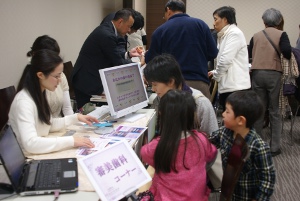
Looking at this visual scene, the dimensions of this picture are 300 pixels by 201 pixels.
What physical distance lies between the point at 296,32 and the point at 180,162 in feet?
16.3

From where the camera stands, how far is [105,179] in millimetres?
1242

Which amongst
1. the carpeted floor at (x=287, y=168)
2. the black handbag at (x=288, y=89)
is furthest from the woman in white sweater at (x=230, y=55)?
the carpeted floor at (x=287, y=168)

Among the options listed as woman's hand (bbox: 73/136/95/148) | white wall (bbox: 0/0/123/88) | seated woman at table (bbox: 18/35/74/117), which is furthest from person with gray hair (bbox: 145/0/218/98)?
woman's hand (bbox: 73/136/95/148)

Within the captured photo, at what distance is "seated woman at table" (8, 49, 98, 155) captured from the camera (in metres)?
1.69

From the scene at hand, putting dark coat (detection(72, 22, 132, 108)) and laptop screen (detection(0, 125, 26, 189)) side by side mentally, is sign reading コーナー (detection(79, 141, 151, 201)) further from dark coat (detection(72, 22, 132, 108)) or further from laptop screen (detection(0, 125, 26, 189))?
dark coat (detection(72, 22, 132, 108))

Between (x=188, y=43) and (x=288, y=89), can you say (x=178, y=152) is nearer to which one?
(x=188, y=43)

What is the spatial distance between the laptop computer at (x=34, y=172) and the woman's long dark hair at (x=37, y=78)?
34 cm

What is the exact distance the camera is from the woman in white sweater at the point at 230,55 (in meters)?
3.01

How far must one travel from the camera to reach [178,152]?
141 cm

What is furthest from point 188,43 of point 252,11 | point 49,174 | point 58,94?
point 252,11

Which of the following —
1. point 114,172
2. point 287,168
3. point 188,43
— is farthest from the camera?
point 287,168

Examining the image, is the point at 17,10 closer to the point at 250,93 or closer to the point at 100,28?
the point at 100,28

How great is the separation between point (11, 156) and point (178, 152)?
72cm

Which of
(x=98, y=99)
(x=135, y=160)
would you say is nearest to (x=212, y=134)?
(x=135, y=160)
